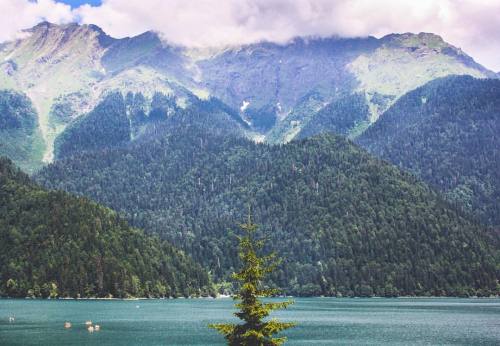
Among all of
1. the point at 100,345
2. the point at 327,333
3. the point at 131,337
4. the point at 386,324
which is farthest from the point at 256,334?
the point at 386,324

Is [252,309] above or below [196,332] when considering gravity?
below

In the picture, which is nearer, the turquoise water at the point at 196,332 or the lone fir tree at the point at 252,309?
the lone fir tree at the point at 252,309

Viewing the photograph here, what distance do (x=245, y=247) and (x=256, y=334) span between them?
244 inches

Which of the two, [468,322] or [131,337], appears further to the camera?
[468,322]

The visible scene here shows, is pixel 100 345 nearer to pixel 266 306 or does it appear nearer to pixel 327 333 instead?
pixel 327 333

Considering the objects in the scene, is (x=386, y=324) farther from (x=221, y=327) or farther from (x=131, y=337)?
(x=221, y=327)

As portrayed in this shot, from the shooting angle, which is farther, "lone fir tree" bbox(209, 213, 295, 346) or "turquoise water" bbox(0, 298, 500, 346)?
"turquoise water" bbox(0, 298, 500, 346)

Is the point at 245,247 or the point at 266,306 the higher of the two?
the point at 245,247

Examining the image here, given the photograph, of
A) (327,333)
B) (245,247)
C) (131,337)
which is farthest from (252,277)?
(327,333)

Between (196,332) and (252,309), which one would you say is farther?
(196,332)

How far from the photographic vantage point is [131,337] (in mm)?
151500

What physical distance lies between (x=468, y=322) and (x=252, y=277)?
157 metres

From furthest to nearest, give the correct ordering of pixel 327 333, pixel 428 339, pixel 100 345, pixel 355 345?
pixel 327 333 < pixel 428 339 < pixel 355 345 < pixel 100 345

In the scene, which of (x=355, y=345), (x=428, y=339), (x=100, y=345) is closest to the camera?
(x=100, y=345)
